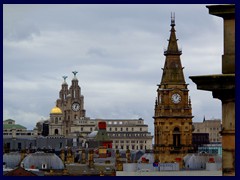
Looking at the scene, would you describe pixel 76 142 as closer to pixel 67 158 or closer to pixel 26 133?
pixel 26 133

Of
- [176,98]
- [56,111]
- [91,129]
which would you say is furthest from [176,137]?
[91,129]

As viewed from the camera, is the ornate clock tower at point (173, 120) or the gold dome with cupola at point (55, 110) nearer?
the ornate clock tower at point (173, 120)

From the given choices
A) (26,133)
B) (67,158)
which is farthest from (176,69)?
(26,133)

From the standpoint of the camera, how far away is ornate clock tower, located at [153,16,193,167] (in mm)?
94250

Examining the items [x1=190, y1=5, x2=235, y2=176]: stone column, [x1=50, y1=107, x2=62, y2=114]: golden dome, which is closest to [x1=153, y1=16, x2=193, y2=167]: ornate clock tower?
[x1=190, y1=5, x2=235, y2=176]: stone column

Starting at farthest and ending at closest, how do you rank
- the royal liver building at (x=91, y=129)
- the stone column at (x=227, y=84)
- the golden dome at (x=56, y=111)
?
the golden dome at (x=56, y=111) < the royal liver building at (x=91, y=129) < the stone column at (x=227, y=84)

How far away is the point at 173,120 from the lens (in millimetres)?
95312

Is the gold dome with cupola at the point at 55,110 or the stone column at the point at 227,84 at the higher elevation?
the gold dome with cupola at the point at 55,110

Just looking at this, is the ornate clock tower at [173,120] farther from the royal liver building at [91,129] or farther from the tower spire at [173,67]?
the royal liver building at [91,129]

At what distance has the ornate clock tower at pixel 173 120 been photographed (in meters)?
94.2

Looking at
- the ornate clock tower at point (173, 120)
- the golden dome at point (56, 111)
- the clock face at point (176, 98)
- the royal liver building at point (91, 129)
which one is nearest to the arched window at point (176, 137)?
the ornate clock tower at point (173, 120)

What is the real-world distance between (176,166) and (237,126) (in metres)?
65.9

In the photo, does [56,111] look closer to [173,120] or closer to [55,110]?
[55,110]

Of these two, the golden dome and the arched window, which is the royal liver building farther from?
the arched window
